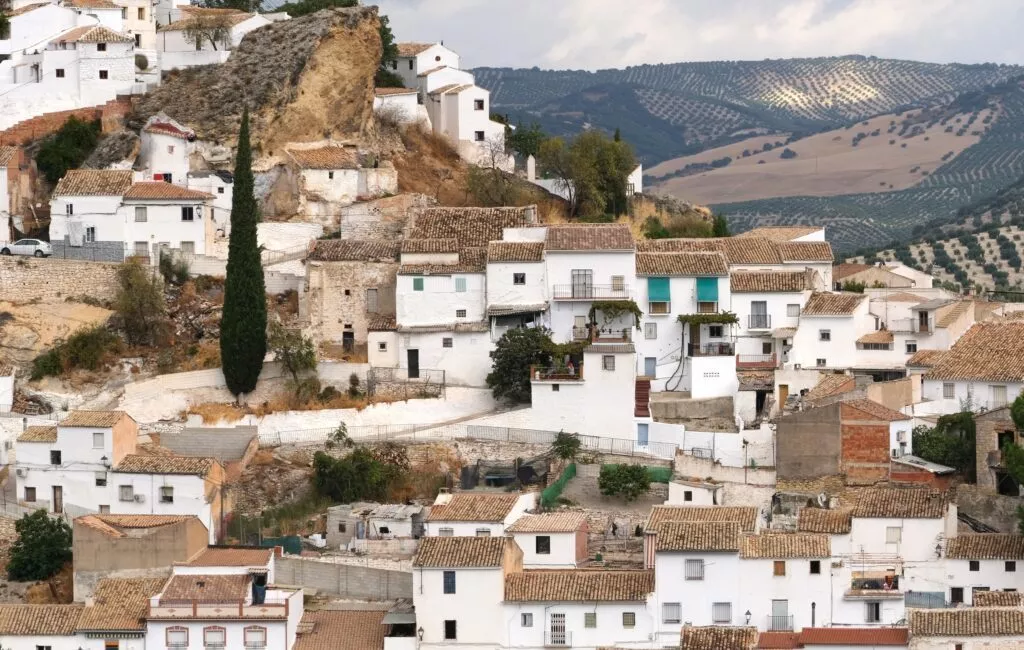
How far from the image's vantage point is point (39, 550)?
5469cm

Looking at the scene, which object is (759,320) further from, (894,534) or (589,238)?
(894,534)

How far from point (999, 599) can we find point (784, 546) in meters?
4.60

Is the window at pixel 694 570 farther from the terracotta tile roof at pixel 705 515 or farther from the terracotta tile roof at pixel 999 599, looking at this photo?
the terracotta tile roof at pixel 999 599

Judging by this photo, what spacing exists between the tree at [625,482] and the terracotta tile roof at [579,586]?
5.01 metres

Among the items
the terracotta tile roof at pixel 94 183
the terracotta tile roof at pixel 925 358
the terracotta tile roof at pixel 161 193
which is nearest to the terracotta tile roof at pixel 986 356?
the terracotta tile roof at pixel 925 358

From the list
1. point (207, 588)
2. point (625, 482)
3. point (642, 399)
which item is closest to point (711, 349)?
point (642, 399)

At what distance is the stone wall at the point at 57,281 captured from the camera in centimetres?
6462

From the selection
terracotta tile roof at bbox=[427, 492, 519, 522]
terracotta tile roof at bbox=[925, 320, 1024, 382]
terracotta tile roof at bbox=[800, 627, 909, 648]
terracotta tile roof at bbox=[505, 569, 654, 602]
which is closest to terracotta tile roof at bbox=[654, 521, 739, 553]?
terracotta tile roof at bbox=[505, 569, 654, 602]

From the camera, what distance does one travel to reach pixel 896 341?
64312mm

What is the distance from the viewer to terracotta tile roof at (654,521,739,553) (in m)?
51.6

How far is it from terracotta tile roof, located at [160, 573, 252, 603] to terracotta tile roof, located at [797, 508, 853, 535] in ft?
40.2

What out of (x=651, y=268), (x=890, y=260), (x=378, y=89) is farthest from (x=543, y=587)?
(x=890, y=260)

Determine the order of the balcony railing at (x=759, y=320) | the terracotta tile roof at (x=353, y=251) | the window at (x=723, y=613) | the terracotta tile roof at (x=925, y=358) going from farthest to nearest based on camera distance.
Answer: the terracotta tile roof at (x=353, y=251), the balcony railing at (x=759, y=320), the terracotta tile roof at (x=925, y=358), the window at (x=723, y=613)

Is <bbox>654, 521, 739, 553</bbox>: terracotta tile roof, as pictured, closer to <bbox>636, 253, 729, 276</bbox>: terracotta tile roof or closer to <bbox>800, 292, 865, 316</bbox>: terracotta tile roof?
<bbox>636, 253, 729, 276</bbox>: terracotta tile roof
